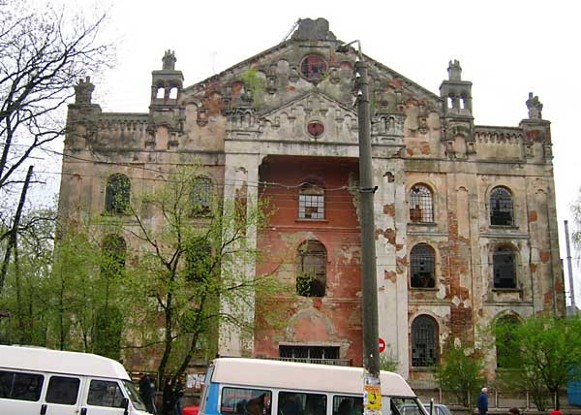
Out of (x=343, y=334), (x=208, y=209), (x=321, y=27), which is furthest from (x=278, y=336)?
(x=321, y=27)

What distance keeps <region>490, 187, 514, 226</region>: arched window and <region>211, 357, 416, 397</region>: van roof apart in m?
19.3

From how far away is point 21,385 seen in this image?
15.3 m

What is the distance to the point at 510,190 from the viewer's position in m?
32.6

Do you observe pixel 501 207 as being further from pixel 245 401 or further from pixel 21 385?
pixel 21 385

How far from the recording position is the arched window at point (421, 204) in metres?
31.9

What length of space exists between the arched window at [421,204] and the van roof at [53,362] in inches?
752

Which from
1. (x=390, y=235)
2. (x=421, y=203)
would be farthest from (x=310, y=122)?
(x=421, y=203)

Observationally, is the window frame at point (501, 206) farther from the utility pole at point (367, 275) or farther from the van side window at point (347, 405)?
the utility pole at point (367, 275)

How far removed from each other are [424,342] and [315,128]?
10.5 meters

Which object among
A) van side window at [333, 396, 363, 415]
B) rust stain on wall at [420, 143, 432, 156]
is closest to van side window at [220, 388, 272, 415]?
van side window at [333, 396, 363, 415]

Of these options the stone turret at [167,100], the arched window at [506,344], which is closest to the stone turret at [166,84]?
the stone turret at [167,100]

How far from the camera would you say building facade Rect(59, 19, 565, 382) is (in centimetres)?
2997

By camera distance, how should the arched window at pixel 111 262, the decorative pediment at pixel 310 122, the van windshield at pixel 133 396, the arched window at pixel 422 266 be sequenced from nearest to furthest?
the van windshield at pixel 133 396 → the arched window at pixel 111 262 → the decorative pediment at pixel 310 122 → the arched window at pixel 422 266

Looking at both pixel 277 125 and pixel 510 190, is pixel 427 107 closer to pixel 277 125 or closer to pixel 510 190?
pixel 510 190
